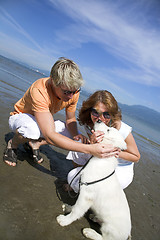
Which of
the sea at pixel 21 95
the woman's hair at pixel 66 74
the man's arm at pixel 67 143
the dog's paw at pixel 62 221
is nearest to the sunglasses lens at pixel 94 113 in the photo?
the sea at pixel 21 95

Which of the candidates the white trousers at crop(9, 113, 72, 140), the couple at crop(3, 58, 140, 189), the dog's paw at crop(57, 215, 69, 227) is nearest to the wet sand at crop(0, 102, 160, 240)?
the dog's paw at crop(57, 215, 69, 227)

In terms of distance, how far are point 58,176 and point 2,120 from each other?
2.54 metres

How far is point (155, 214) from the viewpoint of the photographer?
347cm

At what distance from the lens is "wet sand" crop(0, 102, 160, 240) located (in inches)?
82.0

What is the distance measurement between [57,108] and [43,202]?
1735mm

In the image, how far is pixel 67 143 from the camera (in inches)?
96.7

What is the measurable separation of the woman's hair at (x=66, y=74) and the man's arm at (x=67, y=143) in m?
0.57

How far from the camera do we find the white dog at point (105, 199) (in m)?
2.03

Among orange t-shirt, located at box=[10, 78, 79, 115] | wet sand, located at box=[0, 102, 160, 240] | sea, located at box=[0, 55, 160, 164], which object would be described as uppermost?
orange t-shirt, located at box=[10, 78, 79, 115]

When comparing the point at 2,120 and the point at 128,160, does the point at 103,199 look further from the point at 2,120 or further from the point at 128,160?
the point at 2,120

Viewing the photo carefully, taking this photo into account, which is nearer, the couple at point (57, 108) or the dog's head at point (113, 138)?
the dog's head at point (113, 138)

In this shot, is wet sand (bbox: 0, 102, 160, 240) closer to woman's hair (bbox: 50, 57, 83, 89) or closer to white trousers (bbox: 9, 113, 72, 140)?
white trousers (bbox: 9, 113, 72, 140)

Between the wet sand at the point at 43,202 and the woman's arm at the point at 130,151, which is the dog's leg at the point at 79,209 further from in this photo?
the woman's arm at the point at 130,151

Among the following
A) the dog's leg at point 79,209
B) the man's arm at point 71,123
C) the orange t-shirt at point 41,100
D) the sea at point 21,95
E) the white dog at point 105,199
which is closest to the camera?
the white dog at point 105,199
